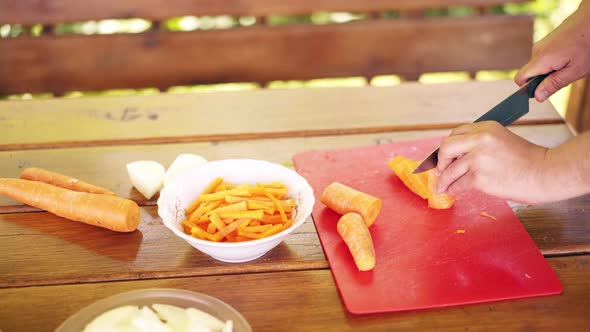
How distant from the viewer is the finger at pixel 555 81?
1.64 m

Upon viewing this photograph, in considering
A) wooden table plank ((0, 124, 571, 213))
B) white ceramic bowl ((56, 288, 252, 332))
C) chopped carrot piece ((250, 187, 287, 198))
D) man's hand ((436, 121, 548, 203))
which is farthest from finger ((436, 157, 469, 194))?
white ceramic bowl ((56, 288, 252, 332))

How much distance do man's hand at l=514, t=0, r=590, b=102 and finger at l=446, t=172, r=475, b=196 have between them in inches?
15.2

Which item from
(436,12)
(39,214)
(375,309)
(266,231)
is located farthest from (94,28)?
(375,309)

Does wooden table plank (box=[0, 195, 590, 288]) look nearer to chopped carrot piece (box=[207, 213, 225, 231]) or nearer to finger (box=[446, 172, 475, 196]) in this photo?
chopped carrot piece (box=[207, 213, 225, 231])

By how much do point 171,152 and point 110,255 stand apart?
0.51 m

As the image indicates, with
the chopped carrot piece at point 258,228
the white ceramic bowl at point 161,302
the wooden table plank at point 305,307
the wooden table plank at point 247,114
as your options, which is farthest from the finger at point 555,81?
the white ceramic bowl at point 161,302

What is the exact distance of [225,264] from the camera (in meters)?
1.32

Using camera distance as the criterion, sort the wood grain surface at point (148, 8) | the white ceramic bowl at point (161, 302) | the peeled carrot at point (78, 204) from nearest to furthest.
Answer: the white ceramic bowl at point (161, 302) → the peeled carrot at point (78, 204) → the wood grain surface at point (148, 8)

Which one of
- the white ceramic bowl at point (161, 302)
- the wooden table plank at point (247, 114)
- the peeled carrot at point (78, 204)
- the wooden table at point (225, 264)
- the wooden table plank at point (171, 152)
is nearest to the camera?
the white ceramic bowl at point (161, 302)

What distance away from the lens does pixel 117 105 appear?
212 centimetres

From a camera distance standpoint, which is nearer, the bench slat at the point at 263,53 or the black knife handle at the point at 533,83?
the black knife handle at the point at 533,83

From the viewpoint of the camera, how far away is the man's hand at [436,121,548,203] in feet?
4.34

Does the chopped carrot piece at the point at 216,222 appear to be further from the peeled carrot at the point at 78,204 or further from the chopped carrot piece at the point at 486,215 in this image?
the chopped carrot piece at the point at 486,215

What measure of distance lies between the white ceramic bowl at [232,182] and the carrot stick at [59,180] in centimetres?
22
